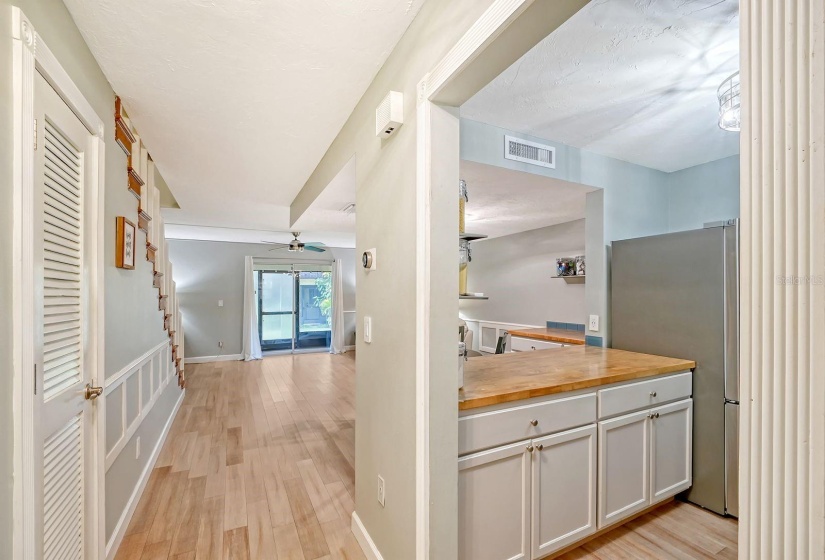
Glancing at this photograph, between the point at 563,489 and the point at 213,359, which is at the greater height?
the point at 563,489

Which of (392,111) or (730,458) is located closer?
(392,111)

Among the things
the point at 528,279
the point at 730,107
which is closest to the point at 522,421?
the point at 730,107

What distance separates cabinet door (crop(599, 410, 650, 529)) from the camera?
6.38ft

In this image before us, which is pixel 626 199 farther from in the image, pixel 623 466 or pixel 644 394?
pixel 623 466

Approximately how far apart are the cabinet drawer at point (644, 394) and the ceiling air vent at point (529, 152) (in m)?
1.51

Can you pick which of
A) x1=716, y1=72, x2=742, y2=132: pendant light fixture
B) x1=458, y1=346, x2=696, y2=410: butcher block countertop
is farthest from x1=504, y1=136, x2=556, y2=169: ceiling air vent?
x1=458, y1=346, x2=696, y2=410: butcher block countertop

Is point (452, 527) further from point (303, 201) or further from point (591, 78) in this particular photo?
point (303, 201)

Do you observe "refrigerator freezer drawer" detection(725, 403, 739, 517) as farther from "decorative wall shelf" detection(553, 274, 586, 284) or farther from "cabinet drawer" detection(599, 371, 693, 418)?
"decorative wall shelf" detection(553, 274, 586, 284)

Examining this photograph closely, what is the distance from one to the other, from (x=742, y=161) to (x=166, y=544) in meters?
A: 2.82

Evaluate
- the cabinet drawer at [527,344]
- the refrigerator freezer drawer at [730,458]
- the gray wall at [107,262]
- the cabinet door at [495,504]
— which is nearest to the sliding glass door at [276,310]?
the gray wall at [107,262]

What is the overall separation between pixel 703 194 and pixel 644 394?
6.09 feet

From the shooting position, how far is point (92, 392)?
1.60 metres

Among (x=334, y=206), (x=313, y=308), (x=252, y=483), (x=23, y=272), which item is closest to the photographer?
(x=23, y=272)

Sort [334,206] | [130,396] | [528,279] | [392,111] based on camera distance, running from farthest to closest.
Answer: [528,279] < [334,206] < [130,396] < [392,111]
